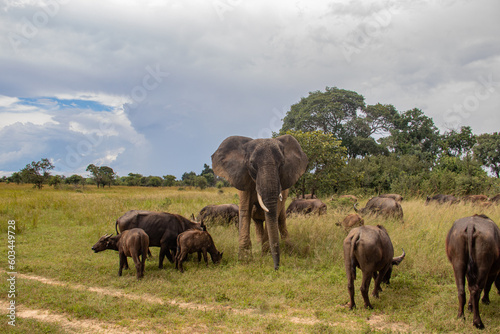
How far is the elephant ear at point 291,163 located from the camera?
8938mm

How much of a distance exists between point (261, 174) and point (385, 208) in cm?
661

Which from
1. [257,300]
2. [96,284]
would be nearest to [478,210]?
[257,300]

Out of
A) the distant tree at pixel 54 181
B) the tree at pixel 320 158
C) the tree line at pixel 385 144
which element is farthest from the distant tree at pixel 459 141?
the distant tree at pixel 54 181

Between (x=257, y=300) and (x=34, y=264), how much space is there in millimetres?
5722

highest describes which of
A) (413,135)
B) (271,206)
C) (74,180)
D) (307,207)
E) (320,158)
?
(413,135)

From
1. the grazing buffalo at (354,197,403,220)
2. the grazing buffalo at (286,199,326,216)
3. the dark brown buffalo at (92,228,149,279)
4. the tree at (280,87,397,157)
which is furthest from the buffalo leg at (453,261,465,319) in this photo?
the tree at (280,87,397,157)

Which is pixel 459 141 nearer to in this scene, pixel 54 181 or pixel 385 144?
pixel 385 144

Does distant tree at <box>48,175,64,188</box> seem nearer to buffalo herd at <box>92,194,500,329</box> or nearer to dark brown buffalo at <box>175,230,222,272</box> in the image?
buffalo herd at <box>92,194,500,329</box>

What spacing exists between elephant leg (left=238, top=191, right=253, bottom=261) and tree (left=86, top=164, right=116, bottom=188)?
38391 millimetres

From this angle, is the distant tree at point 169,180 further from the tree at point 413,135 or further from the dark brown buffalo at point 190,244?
the dark brown buffalo at point 190,244

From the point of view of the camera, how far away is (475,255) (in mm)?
4859

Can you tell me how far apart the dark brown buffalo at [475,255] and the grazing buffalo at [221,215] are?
850 cm

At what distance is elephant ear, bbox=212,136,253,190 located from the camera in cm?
880

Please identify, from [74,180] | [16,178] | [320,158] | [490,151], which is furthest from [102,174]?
[490,151]
